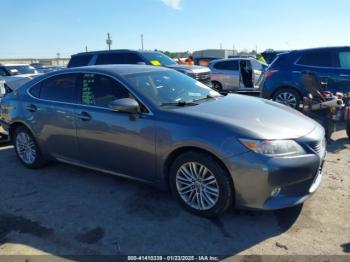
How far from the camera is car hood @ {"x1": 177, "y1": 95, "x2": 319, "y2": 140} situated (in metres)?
3.57

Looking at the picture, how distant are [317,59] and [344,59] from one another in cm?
61

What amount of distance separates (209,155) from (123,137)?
1.12 m

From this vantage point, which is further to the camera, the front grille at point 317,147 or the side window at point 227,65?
the side window at point 227,65

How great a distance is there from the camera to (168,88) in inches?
181

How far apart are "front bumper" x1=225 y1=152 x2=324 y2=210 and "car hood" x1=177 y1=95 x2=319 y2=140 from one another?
0.24 metres

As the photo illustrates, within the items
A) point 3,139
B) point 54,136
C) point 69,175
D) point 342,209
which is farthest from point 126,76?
point 3,139

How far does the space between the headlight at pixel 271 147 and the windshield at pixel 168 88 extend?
115cm

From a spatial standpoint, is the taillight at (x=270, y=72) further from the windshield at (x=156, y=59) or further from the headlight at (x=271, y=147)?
the headlight at (x=271, y=147)

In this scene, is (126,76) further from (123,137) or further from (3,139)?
(3,139)

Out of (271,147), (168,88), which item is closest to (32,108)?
(168,88)

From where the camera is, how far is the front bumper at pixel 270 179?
→ 341 centimetres

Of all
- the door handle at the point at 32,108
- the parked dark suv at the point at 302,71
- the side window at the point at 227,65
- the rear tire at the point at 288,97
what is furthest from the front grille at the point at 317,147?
the side window at the point at 227,65

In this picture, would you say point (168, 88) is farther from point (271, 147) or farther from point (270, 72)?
point (270, 72)

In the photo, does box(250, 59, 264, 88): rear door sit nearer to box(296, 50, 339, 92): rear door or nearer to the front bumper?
box(296, 50, 339, 92): rear door
